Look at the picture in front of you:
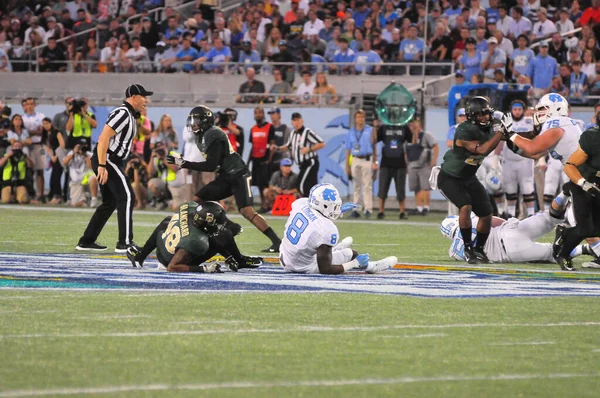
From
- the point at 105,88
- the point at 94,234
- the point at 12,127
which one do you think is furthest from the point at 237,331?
the point at 105,88

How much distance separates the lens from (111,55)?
28344 mm

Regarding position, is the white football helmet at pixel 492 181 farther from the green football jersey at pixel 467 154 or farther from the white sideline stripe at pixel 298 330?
the white sideline stripe at pixel 298 330

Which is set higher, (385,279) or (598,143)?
(598,143)

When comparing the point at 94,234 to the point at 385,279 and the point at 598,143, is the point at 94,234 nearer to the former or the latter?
the point at 385,279

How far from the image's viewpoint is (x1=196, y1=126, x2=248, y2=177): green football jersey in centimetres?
1220

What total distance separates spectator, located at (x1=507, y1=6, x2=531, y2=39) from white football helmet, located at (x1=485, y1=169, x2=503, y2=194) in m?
6.53

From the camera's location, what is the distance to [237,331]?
6910 millimetres

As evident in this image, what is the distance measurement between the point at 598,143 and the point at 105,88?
1757 cm

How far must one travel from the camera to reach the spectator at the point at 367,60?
81.4 ft

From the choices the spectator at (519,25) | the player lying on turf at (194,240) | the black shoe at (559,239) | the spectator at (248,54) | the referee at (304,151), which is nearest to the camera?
the player lying on turf at (194,240)

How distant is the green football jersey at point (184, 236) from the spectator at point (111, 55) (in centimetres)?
1790

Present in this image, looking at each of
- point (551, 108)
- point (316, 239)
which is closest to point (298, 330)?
point (316, 239)

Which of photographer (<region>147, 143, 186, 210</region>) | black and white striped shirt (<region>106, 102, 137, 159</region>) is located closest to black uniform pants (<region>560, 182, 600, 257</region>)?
black and white striped shirt (<region>106, 102, 137, 159</region>)

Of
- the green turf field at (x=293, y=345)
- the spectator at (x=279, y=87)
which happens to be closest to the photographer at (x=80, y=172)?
the spectator at (x=279, y=87)
